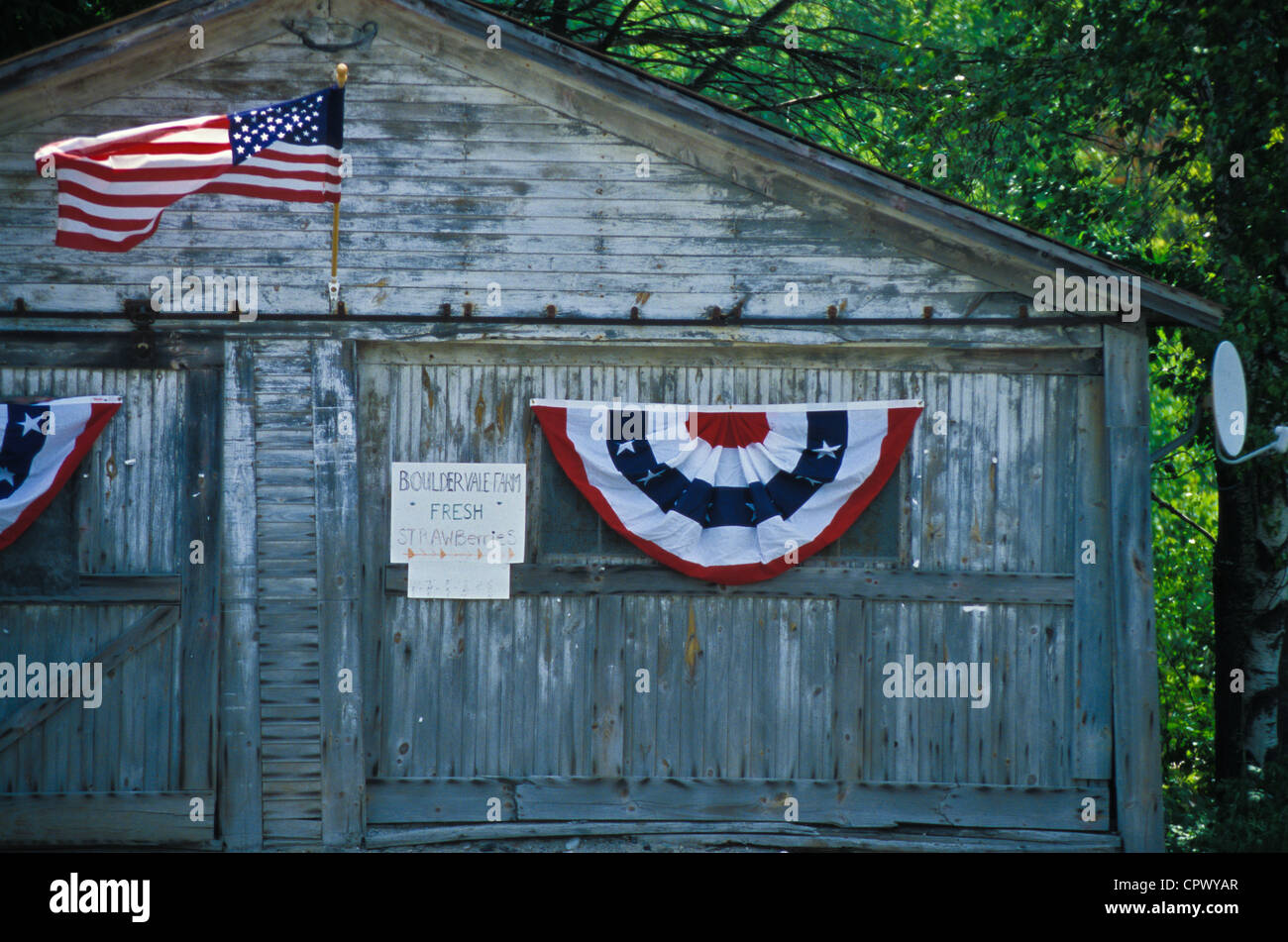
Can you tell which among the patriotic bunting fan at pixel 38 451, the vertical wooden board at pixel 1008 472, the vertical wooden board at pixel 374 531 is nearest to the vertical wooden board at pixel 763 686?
the vertical wooden board at pixel 1008 472

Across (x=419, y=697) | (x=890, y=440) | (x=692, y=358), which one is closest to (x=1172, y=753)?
(x=890, y=440)

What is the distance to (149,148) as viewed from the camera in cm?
649

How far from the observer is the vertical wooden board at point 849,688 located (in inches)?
303

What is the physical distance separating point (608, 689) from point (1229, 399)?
445 cm

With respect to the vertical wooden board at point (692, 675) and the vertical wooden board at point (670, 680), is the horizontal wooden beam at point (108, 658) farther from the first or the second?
the vertical wooden board at point (692, 675)

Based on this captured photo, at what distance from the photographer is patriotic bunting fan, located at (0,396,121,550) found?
7422 millimetres

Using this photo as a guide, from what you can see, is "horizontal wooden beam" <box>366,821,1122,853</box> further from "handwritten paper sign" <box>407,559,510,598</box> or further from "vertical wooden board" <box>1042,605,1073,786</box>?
"handwritten paper sign" <box>407,559,510,598</box>

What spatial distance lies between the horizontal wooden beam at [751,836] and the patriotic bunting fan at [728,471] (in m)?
1.64

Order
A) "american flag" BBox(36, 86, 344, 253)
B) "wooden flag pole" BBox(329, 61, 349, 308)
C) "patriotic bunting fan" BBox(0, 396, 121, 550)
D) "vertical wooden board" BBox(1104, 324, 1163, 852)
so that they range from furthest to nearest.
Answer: "vertical wooden board" BBox(1104, 324, 1163, 852)
"patriotic bunting fan" BBox(0, 396, 121, 550)
"wooden flag pole" BBox(329, 61, 349, 308)
"american flag" BBox(36, 86, 344, 253)

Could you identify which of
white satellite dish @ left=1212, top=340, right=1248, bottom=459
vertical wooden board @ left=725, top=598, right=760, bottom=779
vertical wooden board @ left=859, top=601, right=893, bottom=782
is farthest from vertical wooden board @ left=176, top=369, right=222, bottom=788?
white satellite dish @ left=1212, top=340, right=1248, bottom=459

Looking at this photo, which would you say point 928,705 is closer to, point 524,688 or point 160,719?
point 524,688

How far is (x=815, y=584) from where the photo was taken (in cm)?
773

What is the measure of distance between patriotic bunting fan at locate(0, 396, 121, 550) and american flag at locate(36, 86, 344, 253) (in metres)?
1.47

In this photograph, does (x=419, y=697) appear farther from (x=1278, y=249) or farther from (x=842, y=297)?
(x=1278, y=249)
